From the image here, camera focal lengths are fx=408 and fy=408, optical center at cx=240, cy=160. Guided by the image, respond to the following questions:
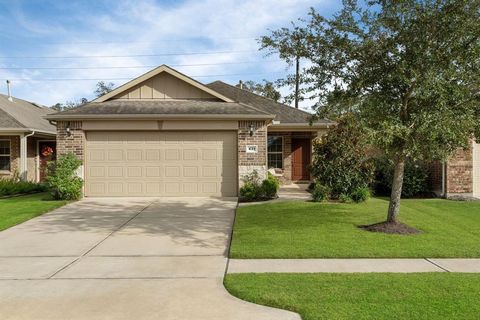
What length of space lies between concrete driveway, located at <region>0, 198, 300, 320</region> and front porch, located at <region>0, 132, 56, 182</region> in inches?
325

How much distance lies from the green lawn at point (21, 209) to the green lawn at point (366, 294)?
23.5 feet

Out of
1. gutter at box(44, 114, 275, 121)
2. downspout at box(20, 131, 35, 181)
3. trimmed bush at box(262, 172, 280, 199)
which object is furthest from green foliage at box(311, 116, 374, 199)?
downspout at box(20, 131, 35, 181)

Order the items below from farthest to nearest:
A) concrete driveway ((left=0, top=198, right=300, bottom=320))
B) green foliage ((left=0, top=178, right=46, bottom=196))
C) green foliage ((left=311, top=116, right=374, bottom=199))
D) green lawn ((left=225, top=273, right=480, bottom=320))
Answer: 1. green foliage ((left=0, top=178, right=46, bottom=196))
2. green foliage ((left=311, top=116, right=374, bottom=199))
3. concrete driveway ((left=0, top=198, right=300, bottom=320))
4. green lawn ((left=225, top=273, right=480, bottom=320))

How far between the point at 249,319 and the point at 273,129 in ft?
48.1

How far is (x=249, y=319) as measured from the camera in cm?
418

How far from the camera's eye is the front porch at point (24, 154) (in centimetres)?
1805

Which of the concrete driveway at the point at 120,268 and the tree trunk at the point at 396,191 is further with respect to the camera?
the tree trunk at the point at 396,191

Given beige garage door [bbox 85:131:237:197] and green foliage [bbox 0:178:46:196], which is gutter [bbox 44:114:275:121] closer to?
beige garage door [bbox 85:131:237:197]

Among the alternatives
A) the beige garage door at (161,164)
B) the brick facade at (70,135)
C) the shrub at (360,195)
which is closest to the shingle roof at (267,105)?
the beige garage door at (161,164)

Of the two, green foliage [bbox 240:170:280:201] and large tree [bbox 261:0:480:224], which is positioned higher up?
large tree [bbox 261:0:480:224]

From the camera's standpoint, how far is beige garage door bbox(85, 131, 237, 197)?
1442cm

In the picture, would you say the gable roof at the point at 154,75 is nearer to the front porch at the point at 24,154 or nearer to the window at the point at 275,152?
the front porch at the point at 24,154

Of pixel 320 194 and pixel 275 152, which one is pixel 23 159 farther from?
pixel 320 194

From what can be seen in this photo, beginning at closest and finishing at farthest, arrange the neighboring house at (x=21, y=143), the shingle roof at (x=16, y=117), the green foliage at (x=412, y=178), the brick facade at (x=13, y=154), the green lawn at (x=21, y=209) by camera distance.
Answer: the green lawn at (x=21, y=209)
the green foliage at (x=412, y=178)
the neighboring house at (x=21, y=143)
the shingle roof at (x=16, y=117)
the brick facade at (x=13, y=154)
